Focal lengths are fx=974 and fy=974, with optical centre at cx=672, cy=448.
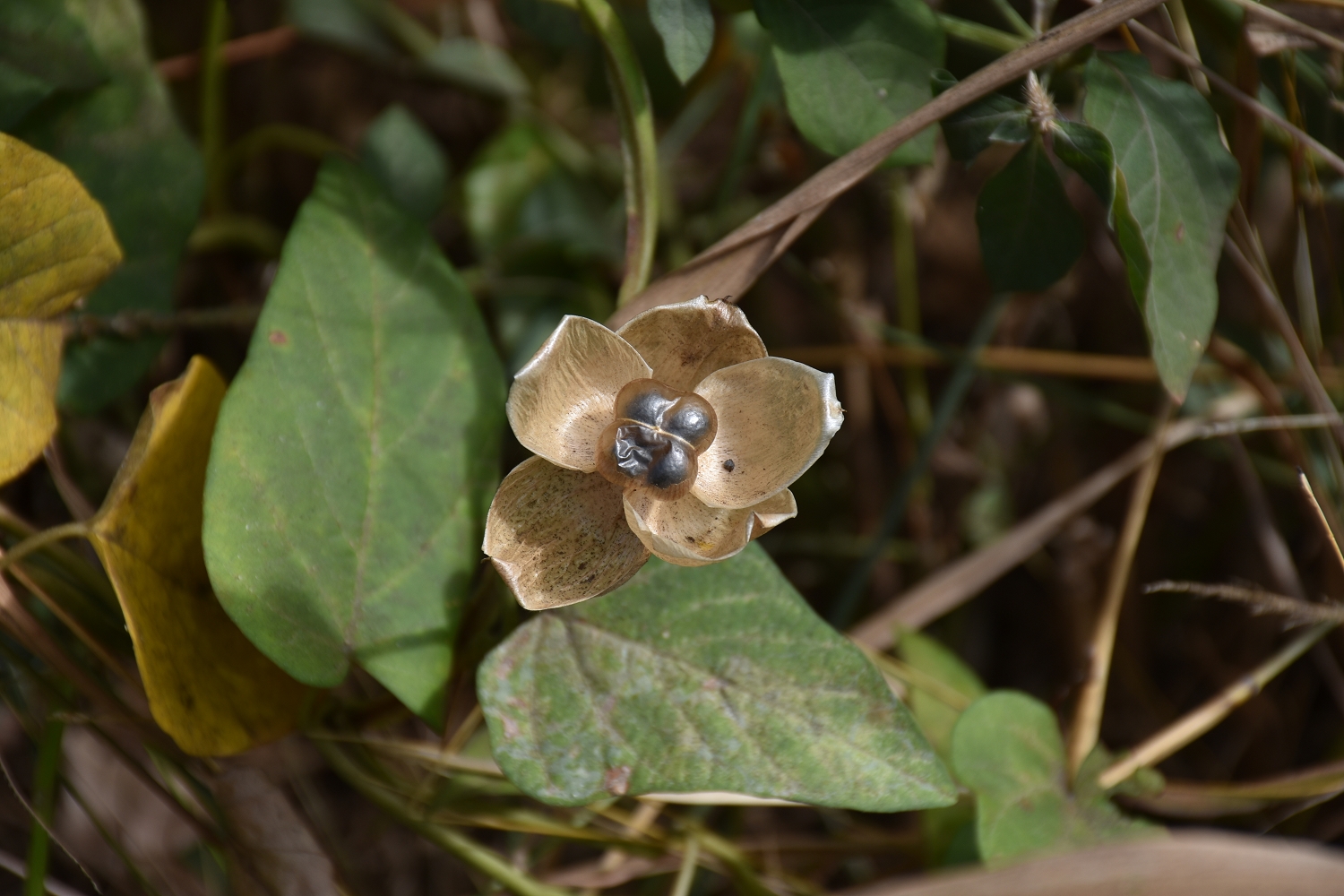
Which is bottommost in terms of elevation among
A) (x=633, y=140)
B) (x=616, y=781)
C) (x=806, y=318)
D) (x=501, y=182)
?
(x=806, y=318)

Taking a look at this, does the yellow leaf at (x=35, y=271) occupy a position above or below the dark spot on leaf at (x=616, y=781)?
above

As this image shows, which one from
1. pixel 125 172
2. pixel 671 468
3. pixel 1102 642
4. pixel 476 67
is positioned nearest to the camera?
pixel 671 468

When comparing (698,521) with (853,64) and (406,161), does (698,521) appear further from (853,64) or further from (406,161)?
(406,161)

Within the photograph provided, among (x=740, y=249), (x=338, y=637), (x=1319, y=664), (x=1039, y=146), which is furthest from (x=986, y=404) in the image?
(x=338, y=637)

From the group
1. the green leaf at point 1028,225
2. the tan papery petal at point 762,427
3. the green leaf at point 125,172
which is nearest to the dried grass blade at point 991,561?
the green leaf at point 1028,225

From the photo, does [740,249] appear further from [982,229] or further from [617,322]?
[982,229]

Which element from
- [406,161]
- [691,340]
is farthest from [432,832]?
[406,161]

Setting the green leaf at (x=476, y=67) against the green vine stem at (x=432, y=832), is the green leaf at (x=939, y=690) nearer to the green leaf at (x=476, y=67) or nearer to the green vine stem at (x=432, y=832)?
the green vine stem at (x=432, y=832)
